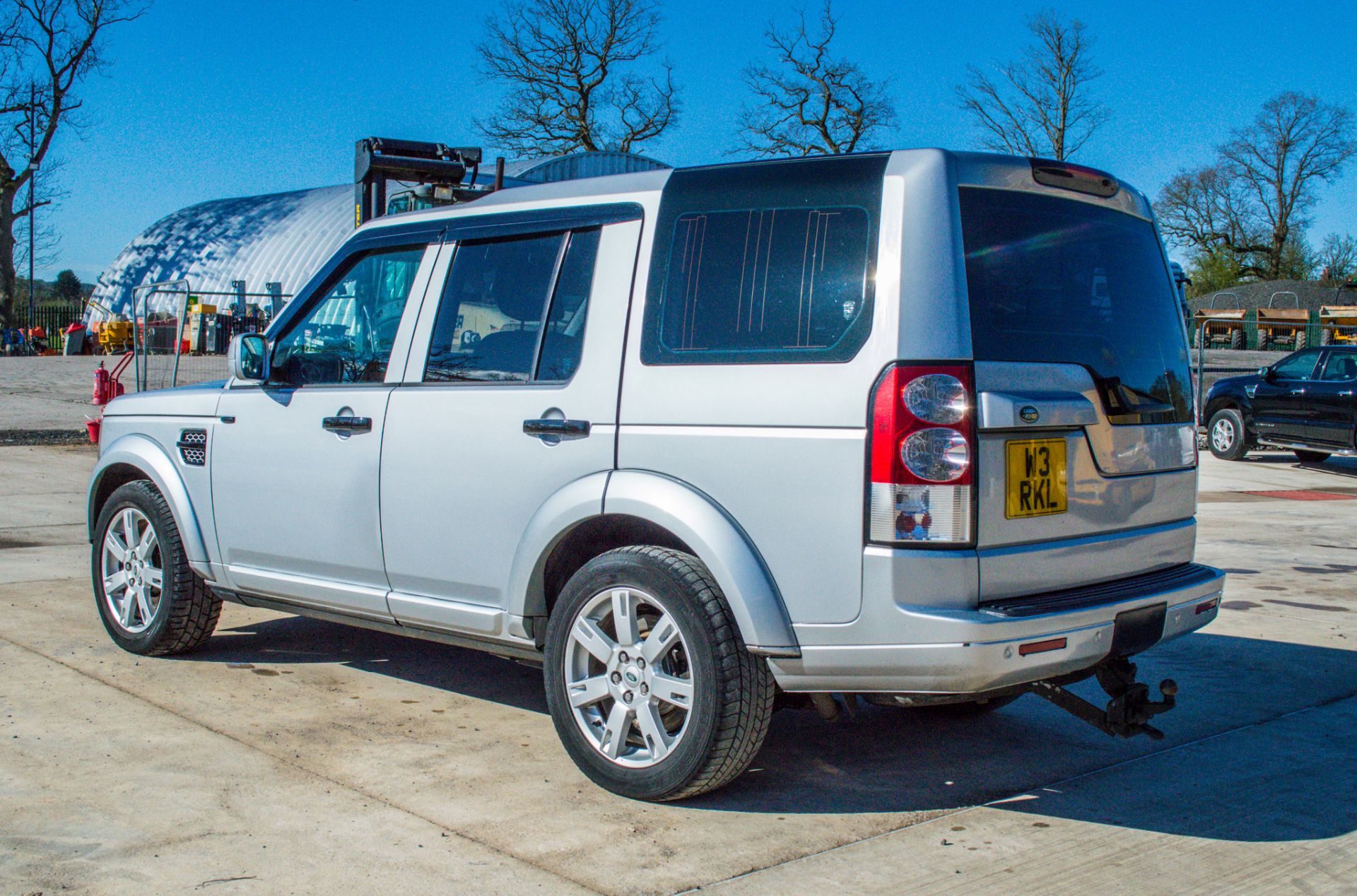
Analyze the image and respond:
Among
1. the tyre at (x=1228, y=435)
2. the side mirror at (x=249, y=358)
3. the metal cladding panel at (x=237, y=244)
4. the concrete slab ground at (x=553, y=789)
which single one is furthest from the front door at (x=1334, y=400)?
the metal cladding panel at (x=237, y=244)

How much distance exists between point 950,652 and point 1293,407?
612 inches

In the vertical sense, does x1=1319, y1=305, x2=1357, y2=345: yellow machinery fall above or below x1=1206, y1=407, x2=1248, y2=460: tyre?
above

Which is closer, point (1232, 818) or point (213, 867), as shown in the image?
point (213, 867)

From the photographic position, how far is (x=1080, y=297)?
3818 mm

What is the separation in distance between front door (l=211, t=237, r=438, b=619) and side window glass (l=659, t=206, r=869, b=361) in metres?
1.23

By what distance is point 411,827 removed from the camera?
11.7 feet

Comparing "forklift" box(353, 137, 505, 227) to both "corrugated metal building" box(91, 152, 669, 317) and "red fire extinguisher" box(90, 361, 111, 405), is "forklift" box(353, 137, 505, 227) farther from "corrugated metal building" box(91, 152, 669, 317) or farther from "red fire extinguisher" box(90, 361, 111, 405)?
"corrugated metal building" box(91, 152, 669, 317)

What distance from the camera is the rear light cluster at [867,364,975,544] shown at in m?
3.29

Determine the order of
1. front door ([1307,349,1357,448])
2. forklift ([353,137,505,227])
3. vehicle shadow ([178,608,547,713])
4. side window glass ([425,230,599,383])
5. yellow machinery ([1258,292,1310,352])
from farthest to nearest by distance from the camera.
→ yellow machinery ([1258,292,1310,352]) → front door ([1307,349,1357,448]) → forklift ([353,137,505,227]) → vehicle shadow ([178,608,547,713]) → side window glass ([425,230,599,383])

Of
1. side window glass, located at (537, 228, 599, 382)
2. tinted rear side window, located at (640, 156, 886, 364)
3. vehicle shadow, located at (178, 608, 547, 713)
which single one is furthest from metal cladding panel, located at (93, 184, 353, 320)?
tinted rear side window, located at (640, 156, 886, 364)

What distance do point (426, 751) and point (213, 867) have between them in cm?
108

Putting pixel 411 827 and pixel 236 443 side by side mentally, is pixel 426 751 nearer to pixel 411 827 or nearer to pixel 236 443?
pixel 411 827

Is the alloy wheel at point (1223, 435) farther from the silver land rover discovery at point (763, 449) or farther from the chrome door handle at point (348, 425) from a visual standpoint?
the chrome door handle at point (348, 425)

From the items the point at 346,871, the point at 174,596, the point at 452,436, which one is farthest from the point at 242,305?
the point at 346,871
